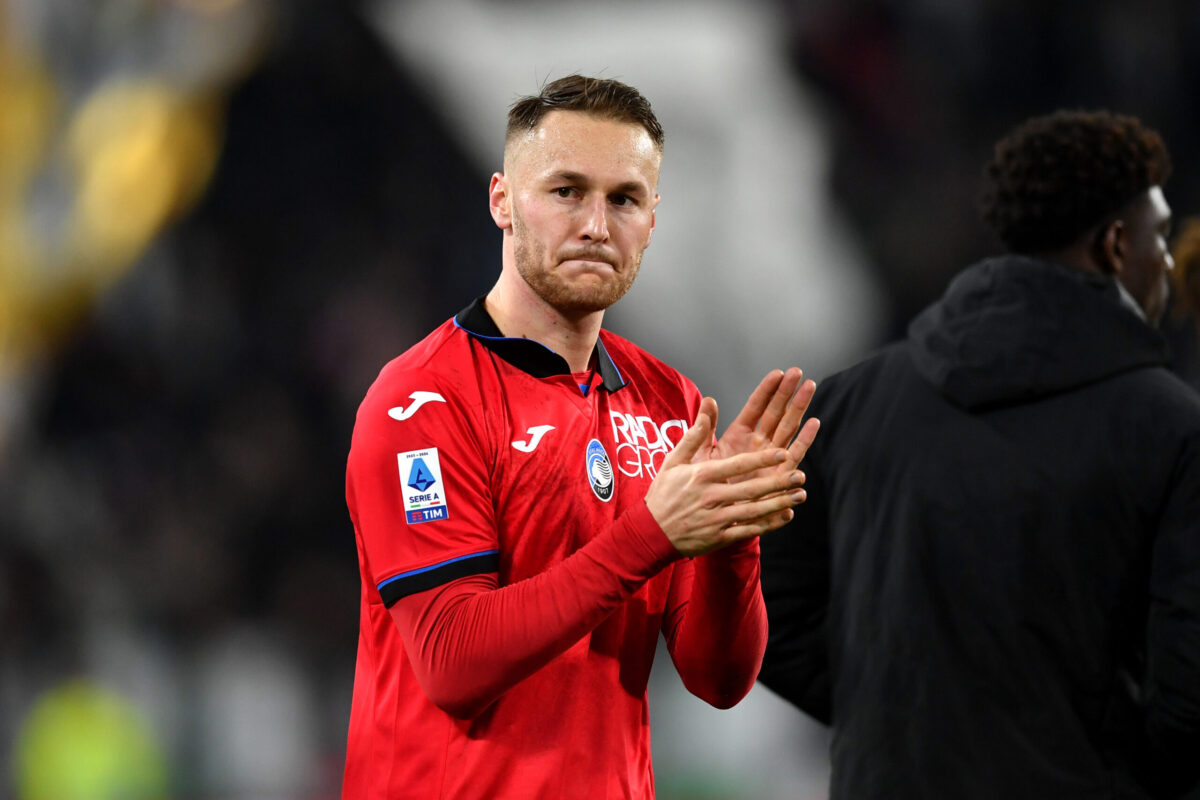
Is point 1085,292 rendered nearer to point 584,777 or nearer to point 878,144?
point 584,777

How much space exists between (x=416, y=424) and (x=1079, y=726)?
47.4 inches

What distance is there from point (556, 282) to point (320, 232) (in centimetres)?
590

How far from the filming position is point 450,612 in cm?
183

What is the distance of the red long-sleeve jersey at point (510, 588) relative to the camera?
1805mm

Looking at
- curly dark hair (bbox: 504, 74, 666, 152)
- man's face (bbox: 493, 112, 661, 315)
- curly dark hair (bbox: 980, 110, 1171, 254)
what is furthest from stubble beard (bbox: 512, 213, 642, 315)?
curly dark hair (bbox: 980, 110, 1171, 254)

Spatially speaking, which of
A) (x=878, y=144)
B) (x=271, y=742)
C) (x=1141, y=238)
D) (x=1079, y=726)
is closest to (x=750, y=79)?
(x=878, y=144)

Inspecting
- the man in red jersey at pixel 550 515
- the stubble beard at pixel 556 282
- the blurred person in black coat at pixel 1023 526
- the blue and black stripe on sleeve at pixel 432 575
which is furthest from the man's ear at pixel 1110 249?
the blue and black stripe on sleeve at pixel 432 575

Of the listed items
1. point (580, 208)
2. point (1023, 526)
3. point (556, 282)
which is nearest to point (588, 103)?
point (580, 208)

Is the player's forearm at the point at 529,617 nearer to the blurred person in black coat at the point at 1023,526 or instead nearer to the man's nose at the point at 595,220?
the man's nose at the point at 595,220

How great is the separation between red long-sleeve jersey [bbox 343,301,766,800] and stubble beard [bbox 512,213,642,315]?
10 centimetres

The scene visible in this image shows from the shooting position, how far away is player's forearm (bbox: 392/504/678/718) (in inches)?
70.0

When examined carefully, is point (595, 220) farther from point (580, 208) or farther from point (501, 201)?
point (501, 201)

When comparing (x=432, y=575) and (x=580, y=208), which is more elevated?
(x=580, y=208)

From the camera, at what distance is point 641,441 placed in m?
2.22
